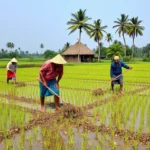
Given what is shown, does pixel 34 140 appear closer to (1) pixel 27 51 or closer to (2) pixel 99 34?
(2) pixel 99 34

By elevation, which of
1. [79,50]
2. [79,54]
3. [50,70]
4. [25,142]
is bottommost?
[25,142]

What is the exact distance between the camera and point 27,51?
10312 centimetres

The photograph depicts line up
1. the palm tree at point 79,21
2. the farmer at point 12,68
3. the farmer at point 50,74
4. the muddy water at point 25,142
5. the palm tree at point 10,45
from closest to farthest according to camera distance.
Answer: the muddy water at point 25,142 → the farmer at point 50,74 → the farmer at point 12,68 → the palm tree at point 79,21 → the palm tree at point 10,45

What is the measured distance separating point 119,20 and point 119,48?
4886 millimetres

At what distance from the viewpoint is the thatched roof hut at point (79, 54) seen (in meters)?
32.6

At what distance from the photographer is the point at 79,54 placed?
3216 cm

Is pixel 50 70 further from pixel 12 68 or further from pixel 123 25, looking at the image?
pixel 123 25

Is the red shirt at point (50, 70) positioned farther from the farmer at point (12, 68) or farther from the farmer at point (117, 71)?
the farmer at point (12, 68)

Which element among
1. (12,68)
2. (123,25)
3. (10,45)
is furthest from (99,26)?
(10,45)

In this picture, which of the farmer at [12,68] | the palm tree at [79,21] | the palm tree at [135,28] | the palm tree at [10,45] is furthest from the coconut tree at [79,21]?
the palm tree at [10,45]

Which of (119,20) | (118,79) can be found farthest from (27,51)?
(118,79)

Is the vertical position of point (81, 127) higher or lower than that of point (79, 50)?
lower

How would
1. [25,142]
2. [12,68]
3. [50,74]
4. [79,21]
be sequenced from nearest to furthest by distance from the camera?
[25,142] < [50,74] < [12,68] < [79,21]

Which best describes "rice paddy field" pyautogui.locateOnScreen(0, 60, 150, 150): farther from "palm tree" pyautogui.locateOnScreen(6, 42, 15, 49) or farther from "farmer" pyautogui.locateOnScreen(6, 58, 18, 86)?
"palm tree" pyautogui.locateOnScreen(6, 42, 15, 49)
